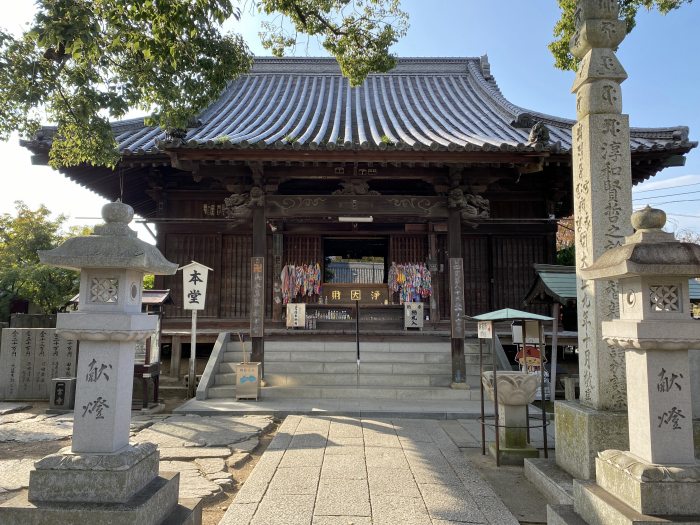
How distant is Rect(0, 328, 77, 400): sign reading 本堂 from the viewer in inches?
339

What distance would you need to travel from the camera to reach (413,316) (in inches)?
439

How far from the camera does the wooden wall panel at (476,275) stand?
37.7ft

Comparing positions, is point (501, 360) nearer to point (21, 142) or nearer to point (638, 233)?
point (638, 233)

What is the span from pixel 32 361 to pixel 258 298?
4.58 metres

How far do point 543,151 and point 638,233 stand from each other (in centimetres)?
567

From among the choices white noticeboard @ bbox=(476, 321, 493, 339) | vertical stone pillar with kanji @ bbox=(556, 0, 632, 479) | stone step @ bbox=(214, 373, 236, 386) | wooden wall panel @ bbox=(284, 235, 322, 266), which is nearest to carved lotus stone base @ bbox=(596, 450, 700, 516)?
vertical stone pillar with kanji @ bbox=(556, 0, 632, 479)

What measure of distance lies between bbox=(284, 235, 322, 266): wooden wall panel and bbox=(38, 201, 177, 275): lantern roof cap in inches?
332

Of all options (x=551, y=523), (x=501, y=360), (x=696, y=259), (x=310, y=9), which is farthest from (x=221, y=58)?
(x=501, y=360)

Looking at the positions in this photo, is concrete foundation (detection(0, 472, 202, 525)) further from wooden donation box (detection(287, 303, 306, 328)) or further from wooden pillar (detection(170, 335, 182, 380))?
wooden donation box (detection(287, 303, 306, 328))

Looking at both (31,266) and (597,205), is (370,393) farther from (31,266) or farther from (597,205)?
(31,266)

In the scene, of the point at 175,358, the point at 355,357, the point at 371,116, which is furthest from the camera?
the point at 371,116

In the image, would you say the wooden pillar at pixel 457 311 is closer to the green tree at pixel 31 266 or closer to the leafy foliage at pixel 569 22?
the leafy foliage at pixel 569 22

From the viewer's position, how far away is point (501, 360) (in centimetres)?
912

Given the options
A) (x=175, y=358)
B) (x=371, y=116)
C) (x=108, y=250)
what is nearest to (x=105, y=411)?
(x=108, y=250)
